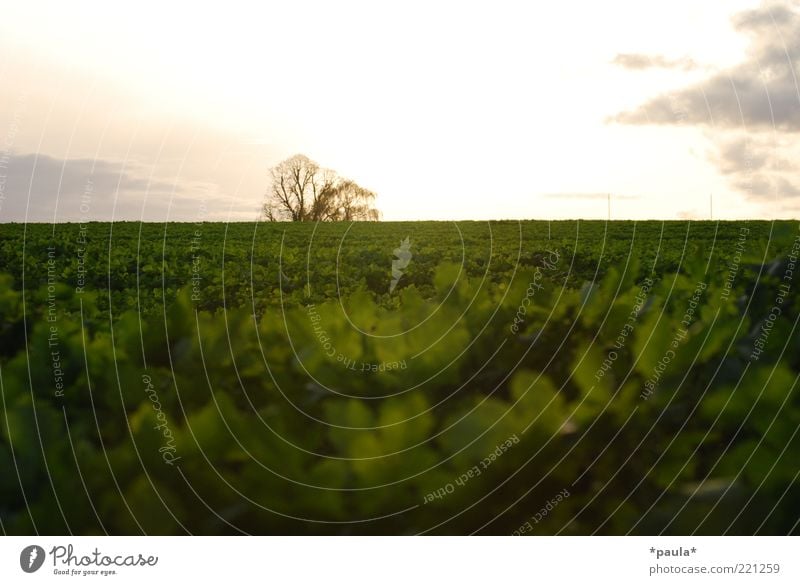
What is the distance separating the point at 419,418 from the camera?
138 centimetres

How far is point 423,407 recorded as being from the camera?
1400 millimetres

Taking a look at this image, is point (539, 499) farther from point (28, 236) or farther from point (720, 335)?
point (28, 236)

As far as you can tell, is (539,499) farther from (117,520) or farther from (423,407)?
(117,520)

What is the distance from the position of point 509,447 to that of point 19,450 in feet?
3.13

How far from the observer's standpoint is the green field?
4.45 ft

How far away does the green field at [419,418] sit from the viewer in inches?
53.4

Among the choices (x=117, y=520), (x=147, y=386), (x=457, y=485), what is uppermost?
(x=147, y=386)

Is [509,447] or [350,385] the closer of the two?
[509,447]

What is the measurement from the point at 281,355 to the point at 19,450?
0.56m

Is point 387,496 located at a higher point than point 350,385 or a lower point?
lower

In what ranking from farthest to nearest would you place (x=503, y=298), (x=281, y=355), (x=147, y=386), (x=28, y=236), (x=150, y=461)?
1. (x=28, y=236)
2. (x=503, y=298)
3. (x=281, y=355)
4. (x=147, y=386)
5. (x=150, y=461)

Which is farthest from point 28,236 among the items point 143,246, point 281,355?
point 281,355

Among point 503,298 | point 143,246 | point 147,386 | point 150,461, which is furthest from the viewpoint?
point 143,246

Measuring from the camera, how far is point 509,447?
1.38m
